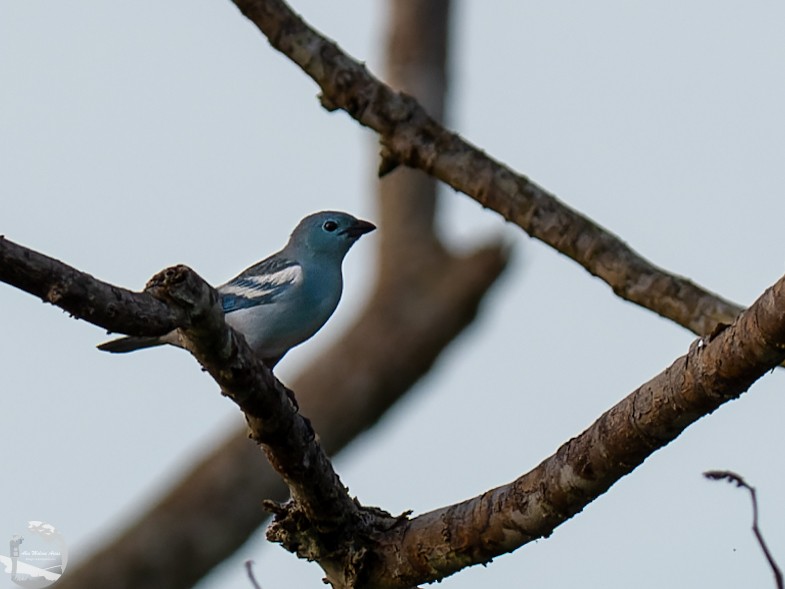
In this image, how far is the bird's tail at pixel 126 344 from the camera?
688cm

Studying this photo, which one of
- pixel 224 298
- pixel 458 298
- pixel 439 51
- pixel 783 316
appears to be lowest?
pixel 783 316

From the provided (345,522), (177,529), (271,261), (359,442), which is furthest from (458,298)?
(345,522)

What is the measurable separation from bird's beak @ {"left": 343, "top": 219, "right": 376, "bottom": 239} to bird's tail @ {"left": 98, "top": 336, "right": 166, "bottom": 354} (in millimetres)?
1607

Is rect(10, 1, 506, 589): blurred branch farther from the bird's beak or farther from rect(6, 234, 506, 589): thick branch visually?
the bird's beak

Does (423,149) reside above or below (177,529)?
below

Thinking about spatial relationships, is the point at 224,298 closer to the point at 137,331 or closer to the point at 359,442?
the point at 137,331

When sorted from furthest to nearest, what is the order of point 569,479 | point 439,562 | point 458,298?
point 458,298, point 439,562, point 569,479

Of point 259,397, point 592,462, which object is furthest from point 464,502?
point 259,397

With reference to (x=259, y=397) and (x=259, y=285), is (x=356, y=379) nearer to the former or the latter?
(x=259, y=285)

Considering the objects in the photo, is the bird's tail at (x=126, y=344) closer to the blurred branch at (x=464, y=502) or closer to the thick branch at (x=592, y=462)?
the blurred branch at (x=464, y=502)

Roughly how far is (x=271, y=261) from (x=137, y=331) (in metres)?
3.20

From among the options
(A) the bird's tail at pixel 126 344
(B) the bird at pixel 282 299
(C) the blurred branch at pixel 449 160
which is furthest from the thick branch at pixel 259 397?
(C) the blurred branch at pixel 449 160

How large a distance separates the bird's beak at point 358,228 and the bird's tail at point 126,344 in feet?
5.27

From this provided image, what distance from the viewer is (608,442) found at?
4.84 meters
